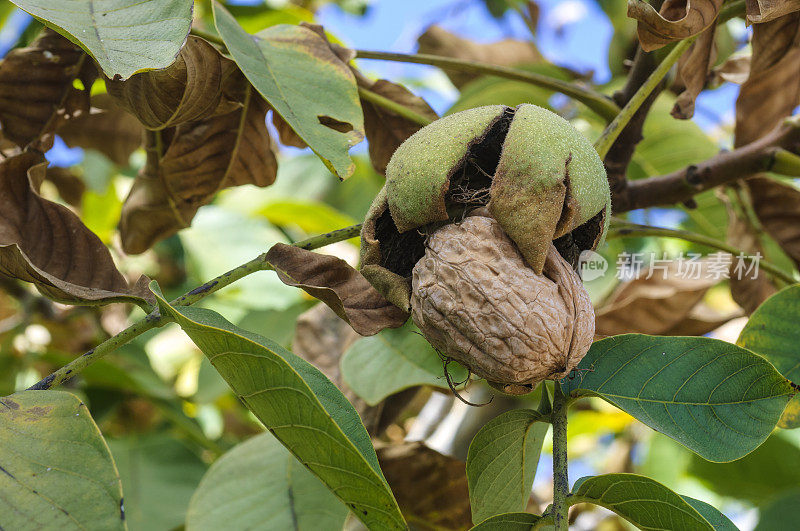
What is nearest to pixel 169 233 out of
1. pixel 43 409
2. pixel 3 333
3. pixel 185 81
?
pixel 185 81

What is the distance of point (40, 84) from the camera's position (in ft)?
4.54

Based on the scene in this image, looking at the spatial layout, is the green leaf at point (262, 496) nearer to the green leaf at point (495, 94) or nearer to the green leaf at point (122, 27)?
the green leaf at point (122, 27)

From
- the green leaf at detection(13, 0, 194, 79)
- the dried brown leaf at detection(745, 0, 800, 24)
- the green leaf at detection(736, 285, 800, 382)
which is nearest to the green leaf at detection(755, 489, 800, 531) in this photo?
the green leaf at detection(736, 285, 800, 382)

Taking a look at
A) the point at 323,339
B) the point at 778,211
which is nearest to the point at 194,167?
the point at 323,339

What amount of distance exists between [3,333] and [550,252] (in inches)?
86.3

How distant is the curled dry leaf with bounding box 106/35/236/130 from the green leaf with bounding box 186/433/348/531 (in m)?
0.67

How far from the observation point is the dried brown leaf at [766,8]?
1107mm

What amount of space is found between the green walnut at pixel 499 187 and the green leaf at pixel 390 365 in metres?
0.29

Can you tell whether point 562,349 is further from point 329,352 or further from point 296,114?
point 329,352

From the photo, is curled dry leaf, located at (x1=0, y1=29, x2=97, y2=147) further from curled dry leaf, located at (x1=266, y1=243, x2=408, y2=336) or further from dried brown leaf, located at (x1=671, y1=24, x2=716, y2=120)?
dried brown leaf, located at (x1=671, y1=24, x2=716, y2=120)

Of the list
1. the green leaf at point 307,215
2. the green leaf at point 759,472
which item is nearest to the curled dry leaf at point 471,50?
the green leaf at point 307,215

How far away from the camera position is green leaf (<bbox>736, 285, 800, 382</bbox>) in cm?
121

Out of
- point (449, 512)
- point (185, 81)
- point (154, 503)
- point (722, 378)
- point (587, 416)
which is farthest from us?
point (587, 416)

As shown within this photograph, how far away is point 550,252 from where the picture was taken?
0.95m
